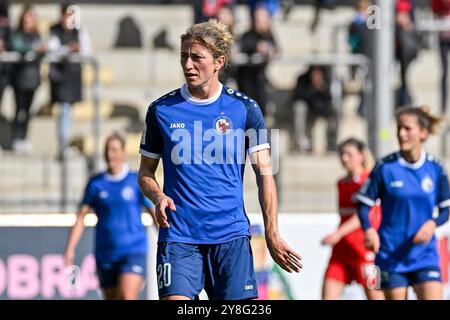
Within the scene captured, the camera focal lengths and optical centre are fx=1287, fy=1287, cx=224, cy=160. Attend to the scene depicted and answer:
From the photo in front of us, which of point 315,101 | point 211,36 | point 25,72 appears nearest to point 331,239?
point 211,36

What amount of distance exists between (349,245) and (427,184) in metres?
1.93

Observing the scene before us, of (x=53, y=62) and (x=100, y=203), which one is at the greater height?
(x=53, y=62)

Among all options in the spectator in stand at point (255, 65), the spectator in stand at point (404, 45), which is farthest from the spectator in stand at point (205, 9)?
the spectator in stand at point (404, 45)

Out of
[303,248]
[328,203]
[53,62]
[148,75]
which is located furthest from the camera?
[148,75]

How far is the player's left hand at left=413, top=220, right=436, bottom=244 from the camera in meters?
10.7

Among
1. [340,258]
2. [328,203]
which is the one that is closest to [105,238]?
[340,258]

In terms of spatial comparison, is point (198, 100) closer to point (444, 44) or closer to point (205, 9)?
point (205, 9)

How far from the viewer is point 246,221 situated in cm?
835

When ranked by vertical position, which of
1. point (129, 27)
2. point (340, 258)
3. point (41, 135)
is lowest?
point (340, 258)

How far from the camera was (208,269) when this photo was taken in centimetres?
818

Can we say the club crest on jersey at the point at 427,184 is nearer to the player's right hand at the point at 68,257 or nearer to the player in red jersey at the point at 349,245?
the player in red jersey at the point at 349,245

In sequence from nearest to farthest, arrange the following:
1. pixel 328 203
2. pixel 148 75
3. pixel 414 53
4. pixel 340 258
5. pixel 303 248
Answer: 1. pixel 340 258
2. pixel 303 248
3. pixel 328 203
4. pixel 414 53
5. pixel 148 75

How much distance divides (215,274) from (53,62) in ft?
28.6
